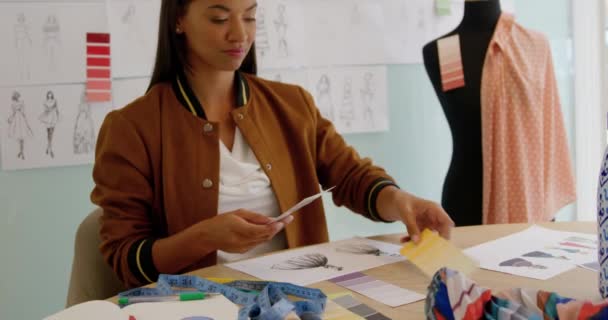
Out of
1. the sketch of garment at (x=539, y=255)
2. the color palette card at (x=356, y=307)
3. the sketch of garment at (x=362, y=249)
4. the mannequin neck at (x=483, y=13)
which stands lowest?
the color palette card at (x=356, y=307)

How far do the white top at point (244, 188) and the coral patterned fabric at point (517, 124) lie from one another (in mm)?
924

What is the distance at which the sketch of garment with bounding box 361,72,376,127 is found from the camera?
2.76 metres

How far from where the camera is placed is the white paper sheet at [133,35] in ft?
7.46

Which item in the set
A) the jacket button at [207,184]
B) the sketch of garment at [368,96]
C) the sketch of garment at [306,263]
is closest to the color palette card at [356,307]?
the sketch of garment at [306,263]

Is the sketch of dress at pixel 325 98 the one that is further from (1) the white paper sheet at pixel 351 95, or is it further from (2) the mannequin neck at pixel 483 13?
(2) the mannequin neck at pixel 483 13

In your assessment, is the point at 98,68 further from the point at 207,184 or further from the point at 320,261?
the point at 320,261

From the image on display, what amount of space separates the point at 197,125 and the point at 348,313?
0.72 meters

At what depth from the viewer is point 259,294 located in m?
0.97

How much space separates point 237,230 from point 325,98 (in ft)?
5.19

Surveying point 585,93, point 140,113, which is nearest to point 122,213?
point 140,113

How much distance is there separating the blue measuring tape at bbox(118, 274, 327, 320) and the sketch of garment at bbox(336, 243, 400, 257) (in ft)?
0.91

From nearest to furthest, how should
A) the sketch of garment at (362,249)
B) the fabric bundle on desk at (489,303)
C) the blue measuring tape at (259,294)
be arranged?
1. the fabric bundle on desk at (489,303)
2. the blue measuring tape at (259,294)
3. the sketch of garment at (362,249)

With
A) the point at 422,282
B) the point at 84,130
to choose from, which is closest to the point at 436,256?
the point at 422,282

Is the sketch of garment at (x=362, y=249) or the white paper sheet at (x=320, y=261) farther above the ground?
the sketch of garment at (x=362, y=249)
